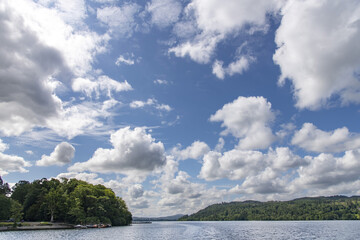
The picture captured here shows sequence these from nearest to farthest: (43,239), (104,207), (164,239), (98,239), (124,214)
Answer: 1. (43,239)
2. (98,239)
3. (164,239)
4. (104,207)
5. (124,214)

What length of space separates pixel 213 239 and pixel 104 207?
95.3 meters

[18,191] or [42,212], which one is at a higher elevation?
[18,191]

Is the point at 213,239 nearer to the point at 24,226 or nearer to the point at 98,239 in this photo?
the point at 98,239

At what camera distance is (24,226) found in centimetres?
10950

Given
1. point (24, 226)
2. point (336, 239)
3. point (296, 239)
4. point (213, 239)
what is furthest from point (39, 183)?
point (336, 239)

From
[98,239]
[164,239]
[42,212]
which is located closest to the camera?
[98,239]

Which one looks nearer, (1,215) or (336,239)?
(336,239)

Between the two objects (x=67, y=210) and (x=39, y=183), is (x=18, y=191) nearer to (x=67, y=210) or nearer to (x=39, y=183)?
(x=39, y=183)

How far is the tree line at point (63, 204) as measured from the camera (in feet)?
440

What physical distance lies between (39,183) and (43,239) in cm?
10140

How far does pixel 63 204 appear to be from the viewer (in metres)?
138

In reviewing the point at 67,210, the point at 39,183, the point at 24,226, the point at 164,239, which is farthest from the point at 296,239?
the point at 39,183

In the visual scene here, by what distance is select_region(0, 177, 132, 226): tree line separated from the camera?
134m

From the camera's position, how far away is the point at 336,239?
248 ft
